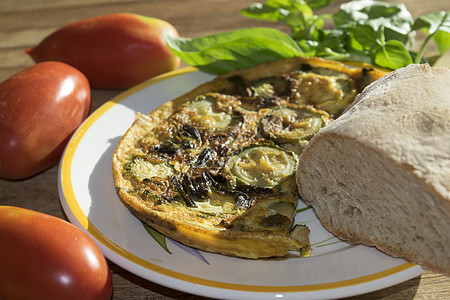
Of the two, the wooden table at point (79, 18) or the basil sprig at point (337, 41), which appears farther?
the wooden table at point (79, 18)

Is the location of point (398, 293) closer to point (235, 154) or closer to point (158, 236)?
point (235, 154)

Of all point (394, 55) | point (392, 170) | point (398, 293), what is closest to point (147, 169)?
point (392, 170)

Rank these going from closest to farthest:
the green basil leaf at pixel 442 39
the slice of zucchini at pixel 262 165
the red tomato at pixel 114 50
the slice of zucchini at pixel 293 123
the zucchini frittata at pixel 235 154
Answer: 1. the zucchini frittata at pixel 235 154
2. the slice of zucchini at pixel 262 165
3. the slice of zucchini at pixel 293 123
4. the green basil leaf at pixel 442 39
5. the red tomato at pixel 114 50

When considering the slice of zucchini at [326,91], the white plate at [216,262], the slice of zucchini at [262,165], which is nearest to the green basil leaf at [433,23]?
the slice of zucchini at [326,91]

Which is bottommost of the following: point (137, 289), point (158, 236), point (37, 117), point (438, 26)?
point (137, 289)

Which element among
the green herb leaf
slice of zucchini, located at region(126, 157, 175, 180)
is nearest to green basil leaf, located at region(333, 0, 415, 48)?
slice of zucchini, located at region(126, 157, 175, 180)

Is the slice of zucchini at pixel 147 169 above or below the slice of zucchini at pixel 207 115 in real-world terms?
below

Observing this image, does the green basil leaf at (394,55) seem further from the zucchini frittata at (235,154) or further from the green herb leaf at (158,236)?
the green herb leaf at (158,236)
